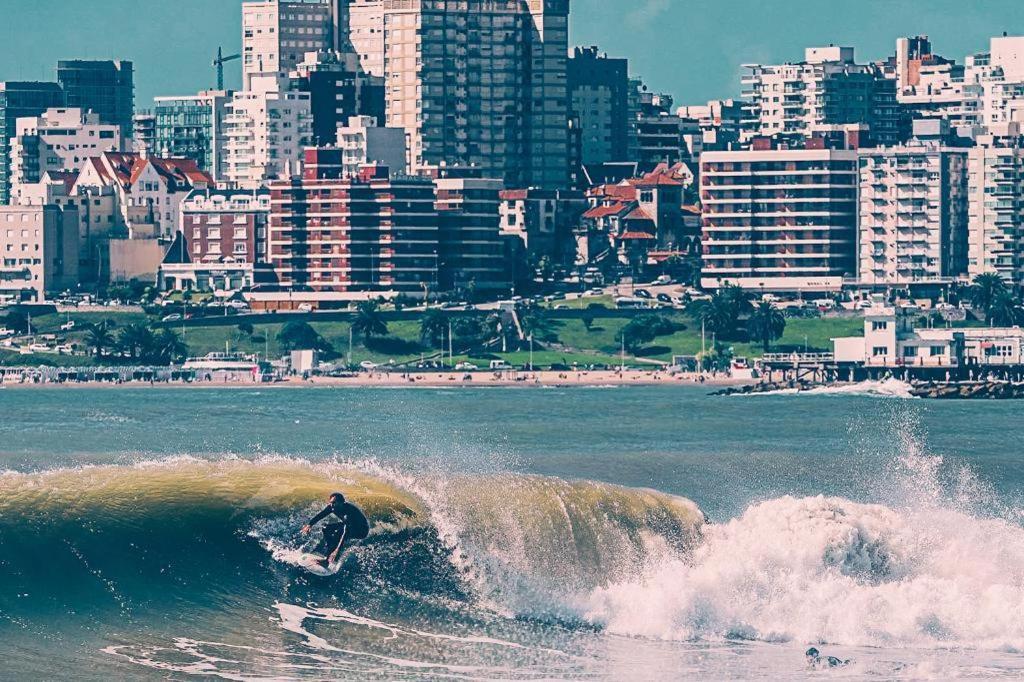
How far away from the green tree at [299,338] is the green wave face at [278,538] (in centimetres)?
14760

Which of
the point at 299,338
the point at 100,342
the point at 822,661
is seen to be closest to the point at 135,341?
the point at 100,342

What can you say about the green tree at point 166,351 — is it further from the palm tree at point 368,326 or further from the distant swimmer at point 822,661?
the distant swimmer at point 822,661

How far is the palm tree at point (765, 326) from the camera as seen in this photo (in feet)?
626

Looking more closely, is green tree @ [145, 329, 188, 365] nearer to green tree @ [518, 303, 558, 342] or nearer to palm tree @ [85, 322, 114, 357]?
palm tree @ [85, 322, 114, 357]

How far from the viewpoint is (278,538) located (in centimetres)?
4328

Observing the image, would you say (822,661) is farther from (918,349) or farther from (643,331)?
(643,331)

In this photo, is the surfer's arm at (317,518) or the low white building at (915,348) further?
the low white building at (915,348)

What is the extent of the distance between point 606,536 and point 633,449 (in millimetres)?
56583

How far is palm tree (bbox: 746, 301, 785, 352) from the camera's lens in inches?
7510

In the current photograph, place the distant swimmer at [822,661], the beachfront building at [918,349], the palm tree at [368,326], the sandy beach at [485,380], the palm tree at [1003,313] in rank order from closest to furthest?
the distant swimmer at [822,661], the beachfront building at [918,349], the sandy beach at [485,380], the palm tree at [368,326], the palm tree at [1003,313]

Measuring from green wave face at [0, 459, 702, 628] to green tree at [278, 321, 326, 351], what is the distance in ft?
484

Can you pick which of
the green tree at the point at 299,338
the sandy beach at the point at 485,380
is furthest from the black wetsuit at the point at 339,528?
the green tree at the point at 299,338

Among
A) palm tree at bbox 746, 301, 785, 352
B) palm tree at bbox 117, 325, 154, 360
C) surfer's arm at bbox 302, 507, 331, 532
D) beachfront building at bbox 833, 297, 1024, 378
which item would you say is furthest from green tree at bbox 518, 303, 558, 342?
surfer's arm at bbox 302, 507, 331, 532

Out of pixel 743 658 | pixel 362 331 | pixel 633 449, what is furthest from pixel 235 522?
pixel 362 331
